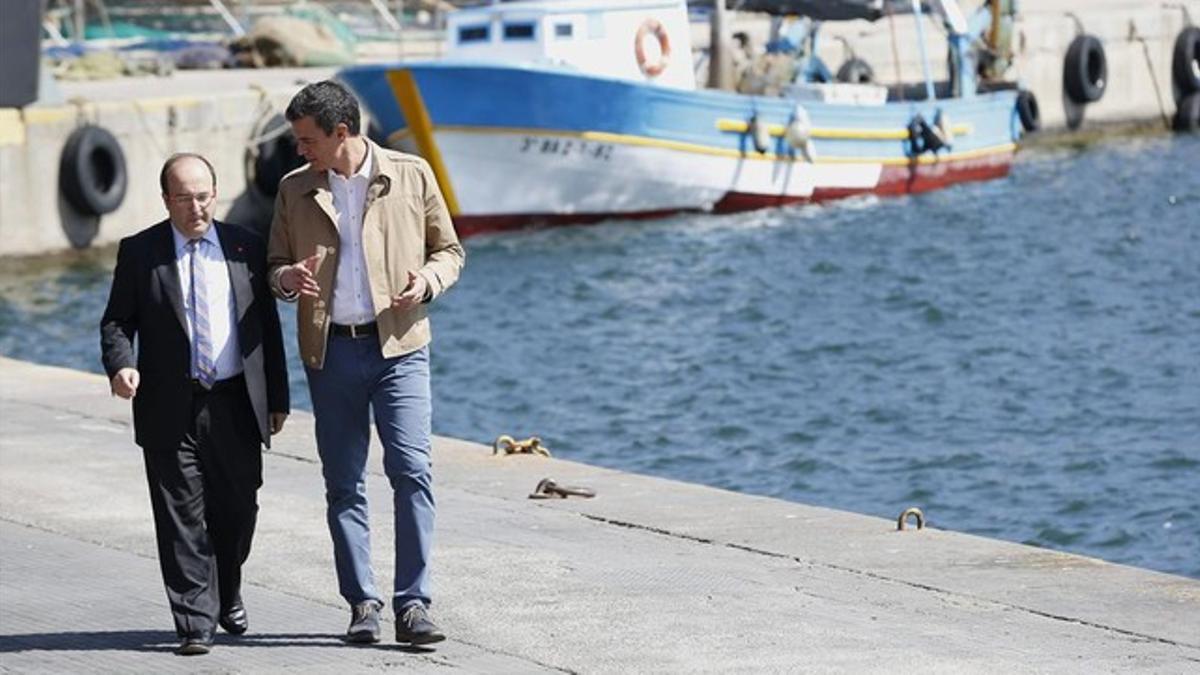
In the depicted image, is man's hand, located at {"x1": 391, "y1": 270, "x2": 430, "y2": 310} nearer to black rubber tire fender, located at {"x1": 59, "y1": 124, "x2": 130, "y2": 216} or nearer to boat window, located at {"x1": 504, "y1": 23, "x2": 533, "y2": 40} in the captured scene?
black rubber tire fender, located at {"x1": 59, "y1": 124, "x2": 130, "y2": 216}

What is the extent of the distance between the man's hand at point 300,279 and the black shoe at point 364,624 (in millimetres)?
967

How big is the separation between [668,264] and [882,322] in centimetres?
567

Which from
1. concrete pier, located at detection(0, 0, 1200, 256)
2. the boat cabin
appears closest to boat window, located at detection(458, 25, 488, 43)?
the boat cabin

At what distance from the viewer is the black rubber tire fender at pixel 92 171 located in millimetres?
28188

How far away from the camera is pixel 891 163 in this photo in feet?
121

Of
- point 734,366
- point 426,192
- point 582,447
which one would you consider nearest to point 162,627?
point 426,192

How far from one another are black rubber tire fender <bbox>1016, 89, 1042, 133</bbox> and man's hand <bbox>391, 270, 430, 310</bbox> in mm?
33285

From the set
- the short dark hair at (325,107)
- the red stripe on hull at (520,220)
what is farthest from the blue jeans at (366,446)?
the red stripe on hull at (520,220)

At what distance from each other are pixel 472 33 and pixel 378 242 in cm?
2602

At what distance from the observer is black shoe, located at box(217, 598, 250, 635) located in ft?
25.9

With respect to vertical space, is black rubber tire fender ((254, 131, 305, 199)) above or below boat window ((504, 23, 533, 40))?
below

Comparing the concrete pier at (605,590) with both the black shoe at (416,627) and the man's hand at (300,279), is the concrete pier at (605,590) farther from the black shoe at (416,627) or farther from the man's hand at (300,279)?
the man's hand at (300,279)

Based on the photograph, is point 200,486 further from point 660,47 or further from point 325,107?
point 660,47

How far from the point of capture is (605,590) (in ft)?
28.5
